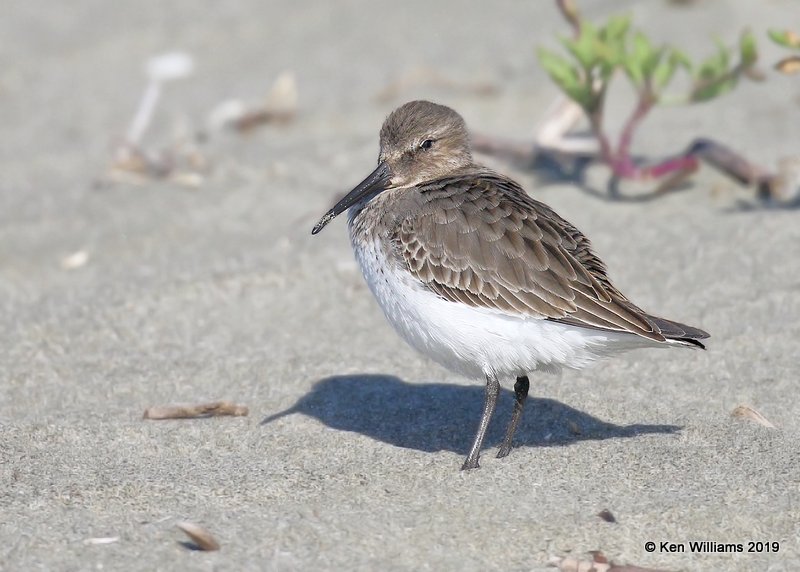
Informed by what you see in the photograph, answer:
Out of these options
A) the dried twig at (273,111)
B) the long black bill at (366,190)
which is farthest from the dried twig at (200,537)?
the dried twig at (273,111)

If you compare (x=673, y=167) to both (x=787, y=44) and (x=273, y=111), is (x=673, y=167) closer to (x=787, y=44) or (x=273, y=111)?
(x=787, y=44)

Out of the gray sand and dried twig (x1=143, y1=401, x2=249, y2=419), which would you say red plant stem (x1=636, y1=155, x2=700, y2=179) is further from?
dried twig (x1=143, y1=401, x2=249, y2=419)

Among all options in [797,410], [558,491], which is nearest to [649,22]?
[797,410]

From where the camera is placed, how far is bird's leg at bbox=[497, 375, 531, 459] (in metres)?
4.85

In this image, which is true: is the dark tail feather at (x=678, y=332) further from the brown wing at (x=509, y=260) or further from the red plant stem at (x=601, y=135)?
the red plant stem at (x=601, y=135)

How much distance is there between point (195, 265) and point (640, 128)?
138 inches

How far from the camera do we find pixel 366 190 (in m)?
5.32

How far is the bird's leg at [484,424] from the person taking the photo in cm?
469

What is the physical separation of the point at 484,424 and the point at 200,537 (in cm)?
135

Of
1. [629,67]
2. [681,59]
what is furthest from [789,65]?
[629,67]

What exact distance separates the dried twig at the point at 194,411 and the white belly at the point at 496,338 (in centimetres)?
96

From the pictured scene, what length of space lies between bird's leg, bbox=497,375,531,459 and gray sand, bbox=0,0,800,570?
0.08 m

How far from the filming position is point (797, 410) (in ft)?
16.5

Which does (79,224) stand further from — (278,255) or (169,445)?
(169,445)
